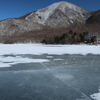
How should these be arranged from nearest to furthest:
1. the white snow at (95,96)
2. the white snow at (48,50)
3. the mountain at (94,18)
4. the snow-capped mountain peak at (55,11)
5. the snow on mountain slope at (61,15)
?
the white snow at (95,96) < the white snow at (48,50) < the mountain at (94,18) < the snow on mountain slope at (61,15) < the snow-capped mountain peak at (55,11)

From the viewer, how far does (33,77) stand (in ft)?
23.3

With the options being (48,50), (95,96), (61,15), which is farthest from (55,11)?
(95,96)

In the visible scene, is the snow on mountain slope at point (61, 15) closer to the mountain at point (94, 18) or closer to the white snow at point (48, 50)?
the mountain at point (94, 18)

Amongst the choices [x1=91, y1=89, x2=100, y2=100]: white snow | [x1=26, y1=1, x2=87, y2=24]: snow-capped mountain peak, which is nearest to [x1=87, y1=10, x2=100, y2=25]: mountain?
[x1=26, y1=1, x2=87, y2=24]: snow-capped mountain peak

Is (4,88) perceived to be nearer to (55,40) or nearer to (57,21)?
(55,40)

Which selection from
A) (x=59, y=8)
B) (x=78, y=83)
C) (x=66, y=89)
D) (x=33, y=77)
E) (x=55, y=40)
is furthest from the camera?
(x=59, y=8)

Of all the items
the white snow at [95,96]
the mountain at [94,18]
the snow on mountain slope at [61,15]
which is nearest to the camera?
the white snow at [95,96]

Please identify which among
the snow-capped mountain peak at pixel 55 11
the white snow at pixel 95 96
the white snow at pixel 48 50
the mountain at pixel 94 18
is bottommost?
the white snow at pixel 95 96

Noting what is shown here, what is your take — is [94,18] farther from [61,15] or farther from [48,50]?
[48,50]

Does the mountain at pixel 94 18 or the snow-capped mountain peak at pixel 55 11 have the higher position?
the snow-capped mountain peak at pixel 55 11

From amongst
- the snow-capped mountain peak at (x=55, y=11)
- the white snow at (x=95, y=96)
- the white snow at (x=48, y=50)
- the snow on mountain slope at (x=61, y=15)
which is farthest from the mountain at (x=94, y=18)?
the white snow at (x=95, y=96)

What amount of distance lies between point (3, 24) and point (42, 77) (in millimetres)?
129273

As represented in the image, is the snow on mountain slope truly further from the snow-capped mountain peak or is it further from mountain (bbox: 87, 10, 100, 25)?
mountain (bbox: 87, 10, 100, 25)

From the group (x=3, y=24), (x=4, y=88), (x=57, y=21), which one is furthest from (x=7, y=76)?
(x=57, y=21)
